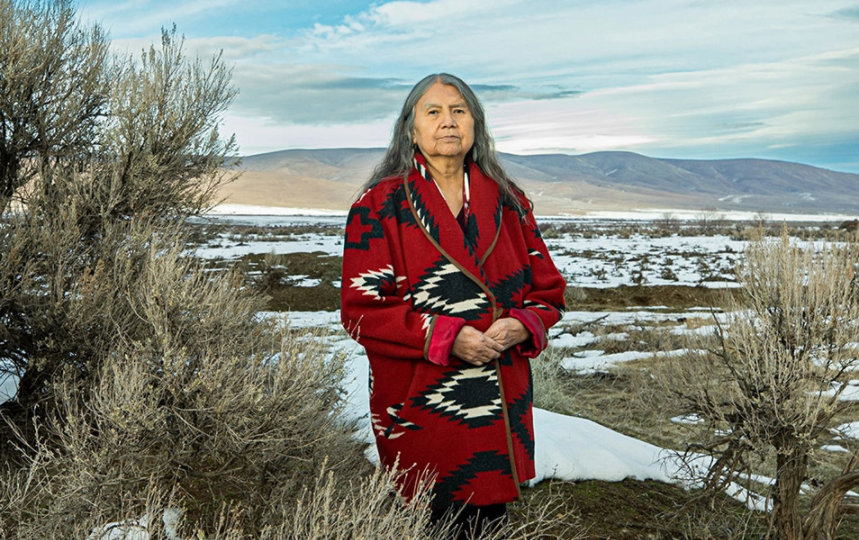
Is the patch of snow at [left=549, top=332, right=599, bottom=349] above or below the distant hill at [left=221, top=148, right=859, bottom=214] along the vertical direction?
below

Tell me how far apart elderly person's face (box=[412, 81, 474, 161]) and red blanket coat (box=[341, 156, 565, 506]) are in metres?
0.12

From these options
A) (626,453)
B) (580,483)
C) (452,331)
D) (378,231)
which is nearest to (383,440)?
(452,331)

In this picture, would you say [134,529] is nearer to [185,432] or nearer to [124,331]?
[185,432]

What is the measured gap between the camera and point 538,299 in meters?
2.33

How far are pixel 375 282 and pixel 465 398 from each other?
18.3 inches

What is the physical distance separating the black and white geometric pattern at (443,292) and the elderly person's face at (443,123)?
0.37 metres

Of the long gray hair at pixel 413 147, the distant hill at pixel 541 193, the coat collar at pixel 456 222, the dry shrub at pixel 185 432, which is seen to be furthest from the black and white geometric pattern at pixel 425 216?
the distant hill at pixel 541 193

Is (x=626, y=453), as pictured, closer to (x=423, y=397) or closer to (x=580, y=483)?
(x=580, y=483)

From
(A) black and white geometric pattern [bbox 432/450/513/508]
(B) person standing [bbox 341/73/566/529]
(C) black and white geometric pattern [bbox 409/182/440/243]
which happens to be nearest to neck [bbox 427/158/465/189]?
(B) person standing [bbox 341/73/566/529]

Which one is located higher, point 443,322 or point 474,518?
point 443,322

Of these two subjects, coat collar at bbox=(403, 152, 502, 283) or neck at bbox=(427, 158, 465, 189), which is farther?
neck at bbox=(427, 158, 465, 189)

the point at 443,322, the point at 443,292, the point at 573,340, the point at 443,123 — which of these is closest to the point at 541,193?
the point at 573,340

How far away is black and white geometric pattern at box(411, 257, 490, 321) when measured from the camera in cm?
218

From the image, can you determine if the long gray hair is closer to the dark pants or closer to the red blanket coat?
the red blanket coat
